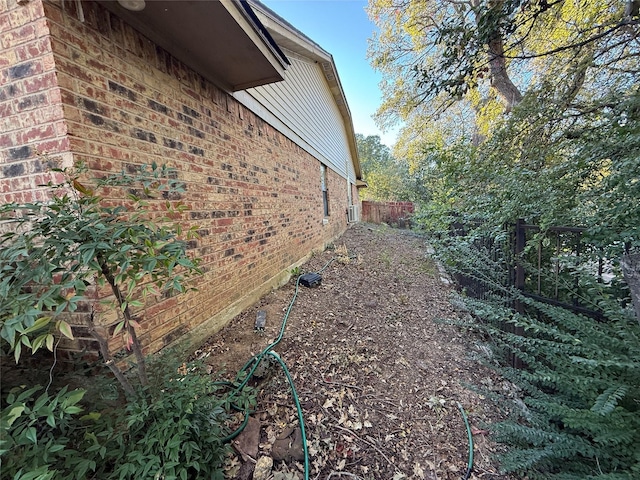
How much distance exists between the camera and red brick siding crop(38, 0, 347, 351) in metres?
1.75

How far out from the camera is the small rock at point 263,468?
1.58 meters

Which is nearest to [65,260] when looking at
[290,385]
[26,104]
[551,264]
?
[26,104]

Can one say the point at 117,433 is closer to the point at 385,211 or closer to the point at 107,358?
the point at 107,358

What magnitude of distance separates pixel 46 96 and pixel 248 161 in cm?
228

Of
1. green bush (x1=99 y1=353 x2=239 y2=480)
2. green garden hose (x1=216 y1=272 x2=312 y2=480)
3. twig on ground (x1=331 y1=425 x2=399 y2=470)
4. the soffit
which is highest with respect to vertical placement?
the soffit

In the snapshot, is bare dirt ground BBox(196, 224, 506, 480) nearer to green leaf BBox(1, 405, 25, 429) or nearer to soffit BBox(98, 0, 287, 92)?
green leaf BBox(1, 405, 25, 429)

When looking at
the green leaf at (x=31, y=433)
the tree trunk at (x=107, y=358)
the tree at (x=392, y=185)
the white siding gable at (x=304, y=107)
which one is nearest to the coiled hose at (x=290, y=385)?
the tree trunk at (x=107, y=358)

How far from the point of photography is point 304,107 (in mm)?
6656

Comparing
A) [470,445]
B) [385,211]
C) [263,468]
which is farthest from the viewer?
[385,211]

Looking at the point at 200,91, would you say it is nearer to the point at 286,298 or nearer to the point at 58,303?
the point at 58,303

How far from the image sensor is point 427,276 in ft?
19.1

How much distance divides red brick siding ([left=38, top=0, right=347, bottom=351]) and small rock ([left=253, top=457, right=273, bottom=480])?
125 centimetres

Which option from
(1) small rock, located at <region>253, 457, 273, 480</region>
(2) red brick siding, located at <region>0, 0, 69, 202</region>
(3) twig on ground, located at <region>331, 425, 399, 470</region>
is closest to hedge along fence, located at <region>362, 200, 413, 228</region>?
(3) twig on ground, located at <region>331, 425, 399, 470</region>

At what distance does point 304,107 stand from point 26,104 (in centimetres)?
580
